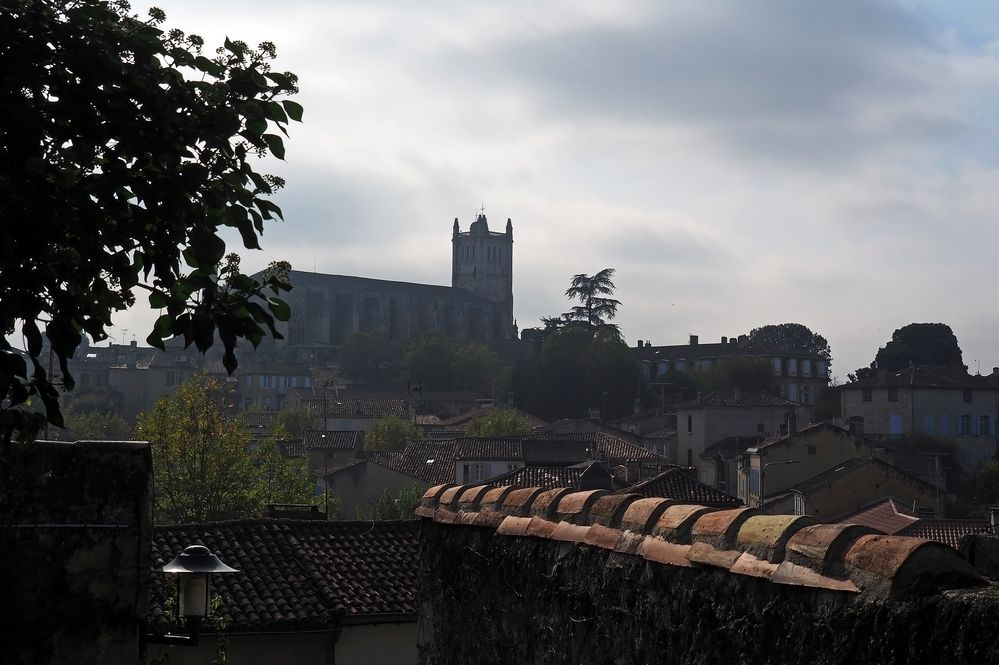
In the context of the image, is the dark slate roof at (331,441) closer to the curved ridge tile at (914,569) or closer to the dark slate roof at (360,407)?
the dark slate roof at (360,407)

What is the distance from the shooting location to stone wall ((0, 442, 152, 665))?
7.04 metres

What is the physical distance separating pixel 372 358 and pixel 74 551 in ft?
386

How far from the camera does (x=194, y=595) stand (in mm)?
8438

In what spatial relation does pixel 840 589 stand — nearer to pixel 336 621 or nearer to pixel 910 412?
pixel 336 621

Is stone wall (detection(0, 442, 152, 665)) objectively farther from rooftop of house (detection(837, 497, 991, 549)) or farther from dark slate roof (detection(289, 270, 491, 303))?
dark slate roof (detection(289, 270, 491, 303))

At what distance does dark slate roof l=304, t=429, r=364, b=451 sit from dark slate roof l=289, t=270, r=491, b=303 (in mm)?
68083

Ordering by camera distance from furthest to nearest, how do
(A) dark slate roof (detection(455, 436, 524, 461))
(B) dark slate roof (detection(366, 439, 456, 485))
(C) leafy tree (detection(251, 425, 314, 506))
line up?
(A) dark slate roof (detection(455, 436, 524, 461)) < (B) dark slate roof (detection(366, 439, 456, 485)) < (C) leafy tree (detection(251, 425, 314, 506))

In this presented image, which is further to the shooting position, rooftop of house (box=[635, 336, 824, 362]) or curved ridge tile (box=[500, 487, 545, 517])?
rooftop of house (box=[635, 336, 824, 362])

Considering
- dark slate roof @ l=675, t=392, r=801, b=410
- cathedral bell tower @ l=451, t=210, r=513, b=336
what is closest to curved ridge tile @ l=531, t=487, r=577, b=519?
dark slate roof @ l=675, t=392, r=801, b=410

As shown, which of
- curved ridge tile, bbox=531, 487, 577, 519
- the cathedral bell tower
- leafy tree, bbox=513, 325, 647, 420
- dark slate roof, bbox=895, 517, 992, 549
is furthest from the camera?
the cathedral bell tower

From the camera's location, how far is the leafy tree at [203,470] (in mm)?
38000

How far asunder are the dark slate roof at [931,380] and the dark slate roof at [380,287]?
247ft

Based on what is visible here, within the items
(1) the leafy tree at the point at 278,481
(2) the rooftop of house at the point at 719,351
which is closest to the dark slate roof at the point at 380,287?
(2) the rooftop of house at the point at 719,351

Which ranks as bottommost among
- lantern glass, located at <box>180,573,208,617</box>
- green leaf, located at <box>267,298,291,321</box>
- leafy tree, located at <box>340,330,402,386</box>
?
lantern glass, located at <box>180,573,208,617</box>
